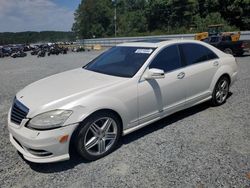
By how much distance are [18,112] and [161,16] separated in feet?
173

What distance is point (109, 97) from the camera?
11.0ft

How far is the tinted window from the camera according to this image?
4008mm

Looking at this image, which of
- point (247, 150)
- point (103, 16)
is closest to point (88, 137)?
point (247, 150)

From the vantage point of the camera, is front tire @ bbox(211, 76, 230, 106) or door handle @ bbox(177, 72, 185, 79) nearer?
door handle @ bbox(177, 72, 185, 79)

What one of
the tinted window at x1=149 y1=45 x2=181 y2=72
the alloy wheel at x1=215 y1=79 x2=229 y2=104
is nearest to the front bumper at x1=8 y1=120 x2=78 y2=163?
the tinted window at x1=149 y1=45 x2=181 y2=72

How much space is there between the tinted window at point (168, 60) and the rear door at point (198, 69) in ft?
0.58

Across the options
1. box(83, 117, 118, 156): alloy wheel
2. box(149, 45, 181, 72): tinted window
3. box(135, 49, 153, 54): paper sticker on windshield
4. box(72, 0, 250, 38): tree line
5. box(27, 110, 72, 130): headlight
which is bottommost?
box(83, 117, 118, 156): alloy wheel

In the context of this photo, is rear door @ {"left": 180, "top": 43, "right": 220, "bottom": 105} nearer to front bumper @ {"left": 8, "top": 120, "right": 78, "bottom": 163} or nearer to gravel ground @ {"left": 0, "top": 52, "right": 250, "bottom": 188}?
gravel ground @ {"left": 0, "top": 52, "right": 250, "bottom": 188}

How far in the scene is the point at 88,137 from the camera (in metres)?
3.32

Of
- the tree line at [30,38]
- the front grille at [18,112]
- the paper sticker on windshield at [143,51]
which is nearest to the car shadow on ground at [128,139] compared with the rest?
the front grille at [18,112]

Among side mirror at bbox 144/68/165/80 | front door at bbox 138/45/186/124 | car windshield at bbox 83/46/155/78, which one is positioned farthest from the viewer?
car windshield at bbox 83/46/155/78

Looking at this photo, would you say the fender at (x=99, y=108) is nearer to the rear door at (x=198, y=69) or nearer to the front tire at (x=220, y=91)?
the rear door at (x=198, y=69)

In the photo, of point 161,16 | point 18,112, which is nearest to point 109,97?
point 18,112

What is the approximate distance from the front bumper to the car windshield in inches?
51.8
